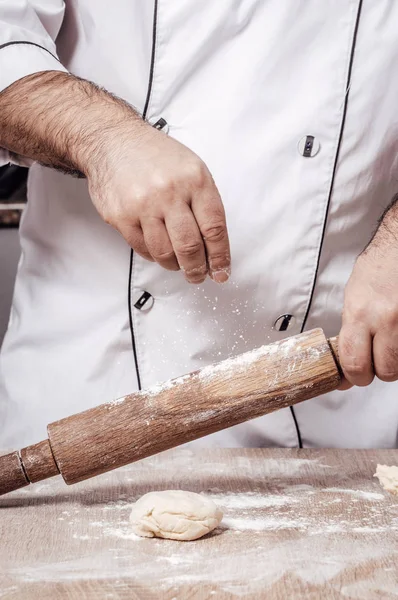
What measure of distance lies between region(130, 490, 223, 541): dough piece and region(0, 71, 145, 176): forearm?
0.50 metres

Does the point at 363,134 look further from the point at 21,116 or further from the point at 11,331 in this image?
the point at 11,331

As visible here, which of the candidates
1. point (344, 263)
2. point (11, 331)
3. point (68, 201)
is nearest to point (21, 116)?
point (68, 201)

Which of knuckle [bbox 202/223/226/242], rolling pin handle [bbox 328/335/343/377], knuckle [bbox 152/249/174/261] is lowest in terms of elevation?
rolling pin handle [bbox 328/335/343/377]

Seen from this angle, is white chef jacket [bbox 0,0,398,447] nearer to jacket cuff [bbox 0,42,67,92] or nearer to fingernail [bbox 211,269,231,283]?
jacket cuff [bbox 0,42,67,92]

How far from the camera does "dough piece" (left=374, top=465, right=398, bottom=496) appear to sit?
47.1 inches

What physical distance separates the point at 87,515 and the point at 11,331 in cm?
57

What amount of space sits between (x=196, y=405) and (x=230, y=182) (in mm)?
451

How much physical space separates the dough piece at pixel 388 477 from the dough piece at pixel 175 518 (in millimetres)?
296

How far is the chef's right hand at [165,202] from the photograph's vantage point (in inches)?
42.1

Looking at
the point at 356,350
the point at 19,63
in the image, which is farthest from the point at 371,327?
the point at 19,63

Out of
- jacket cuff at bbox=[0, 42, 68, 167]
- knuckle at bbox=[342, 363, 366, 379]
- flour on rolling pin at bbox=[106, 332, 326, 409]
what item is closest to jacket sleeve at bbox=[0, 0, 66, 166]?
jacket cuff at bbox=[0, 42, 68, 167]

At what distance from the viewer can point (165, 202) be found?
1067 mm

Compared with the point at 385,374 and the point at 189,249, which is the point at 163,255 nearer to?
the point at 189,249

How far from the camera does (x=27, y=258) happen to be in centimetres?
156
